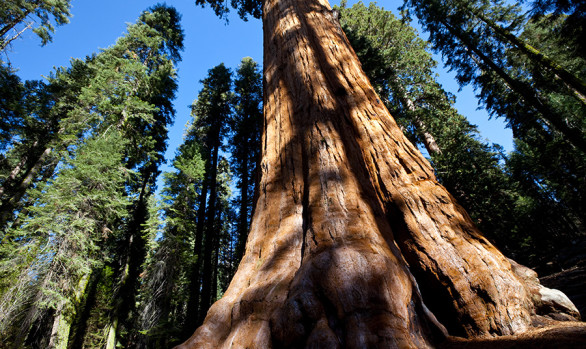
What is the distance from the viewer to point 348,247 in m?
1.34

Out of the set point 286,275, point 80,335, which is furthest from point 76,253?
point 286,275

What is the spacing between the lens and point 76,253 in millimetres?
6902

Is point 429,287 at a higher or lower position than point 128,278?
lower

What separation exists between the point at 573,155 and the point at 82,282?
24.8 metres

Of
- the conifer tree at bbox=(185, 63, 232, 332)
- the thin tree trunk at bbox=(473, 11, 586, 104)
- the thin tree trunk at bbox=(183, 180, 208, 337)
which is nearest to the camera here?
the thin tree trunk at bbox=(473, 11, 586, 104)

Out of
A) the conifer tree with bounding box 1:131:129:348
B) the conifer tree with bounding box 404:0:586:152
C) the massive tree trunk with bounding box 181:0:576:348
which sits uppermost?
the conifer tree with bounding box 404:0:586:152

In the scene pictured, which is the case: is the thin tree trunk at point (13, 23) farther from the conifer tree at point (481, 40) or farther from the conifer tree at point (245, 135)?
the conifer tree at point (481, 40)

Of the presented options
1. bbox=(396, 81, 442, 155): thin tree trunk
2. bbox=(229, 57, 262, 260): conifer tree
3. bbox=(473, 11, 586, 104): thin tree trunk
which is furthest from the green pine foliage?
bbox=(229, 57, 262, 260): conifer tree

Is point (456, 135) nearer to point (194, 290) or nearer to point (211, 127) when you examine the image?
point (194, 290)

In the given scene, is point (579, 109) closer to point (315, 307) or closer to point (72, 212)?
point (315, 307)

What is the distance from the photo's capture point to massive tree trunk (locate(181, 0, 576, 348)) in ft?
3.72

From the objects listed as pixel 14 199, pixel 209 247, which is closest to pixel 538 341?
pixel 209 247

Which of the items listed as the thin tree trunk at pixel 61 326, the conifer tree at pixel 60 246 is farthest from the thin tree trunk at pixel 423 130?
the thin tree trunk at pixel 61 326

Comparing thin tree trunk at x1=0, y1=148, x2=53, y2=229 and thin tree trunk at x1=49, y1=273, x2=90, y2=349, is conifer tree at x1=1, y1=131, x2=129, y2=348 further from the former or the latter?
thin tree trunk at x1=0, y1=148, x2=53, y2=229
